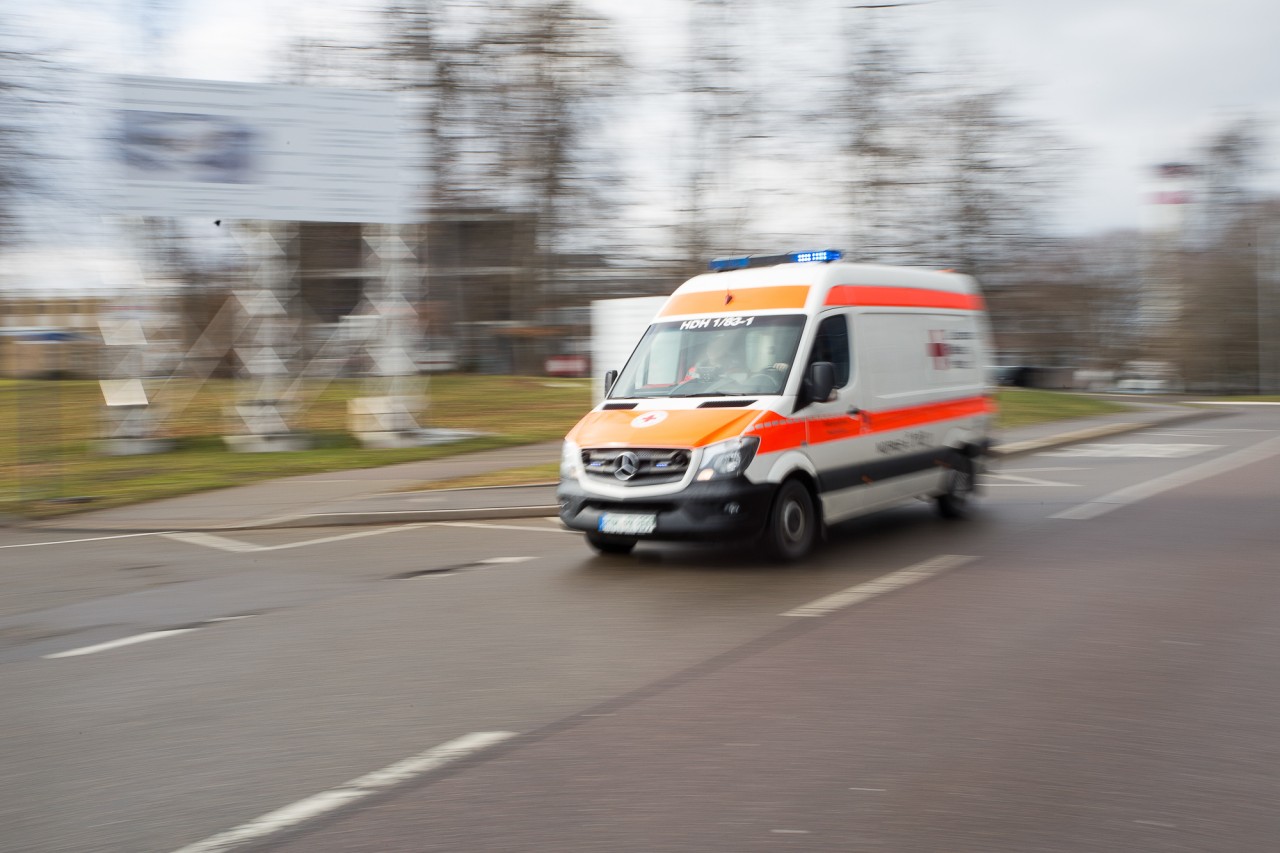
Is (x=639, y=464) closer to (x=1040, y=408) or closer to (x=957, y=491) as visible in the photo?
(x=957, y=491)

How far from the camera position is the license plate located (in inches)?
346

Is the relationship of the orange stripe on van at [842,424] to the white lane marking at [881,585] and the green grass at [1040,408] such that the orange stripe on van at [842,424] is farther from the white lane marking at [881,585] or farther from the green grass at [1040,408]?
the green grass at [1040,408]

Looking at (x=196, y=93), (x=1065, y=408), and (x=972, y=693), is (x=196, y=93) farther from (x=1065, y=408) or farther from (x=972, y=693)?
(x=1065, y=408)

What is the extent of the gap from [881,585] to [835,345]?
2.35 m

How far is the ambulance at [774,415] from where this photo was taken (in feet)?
28.5

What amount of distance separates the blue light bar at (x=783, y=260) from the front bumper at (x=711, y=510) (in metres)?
2.46

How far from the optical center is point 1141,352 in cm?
6544

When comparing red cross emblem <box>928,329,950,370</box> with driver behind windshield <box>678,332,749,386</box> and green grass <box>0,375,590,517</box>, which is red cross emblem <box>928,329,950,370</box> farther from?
green grass <box>0,375,590,517</box>

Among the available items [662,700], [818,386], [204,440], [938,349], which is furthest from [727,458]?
[204,440]

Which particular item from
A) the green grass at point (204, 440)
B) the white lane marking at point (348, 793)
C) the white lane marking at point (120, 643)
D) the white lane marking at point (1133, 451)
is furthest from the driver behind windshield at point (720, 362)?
the white lane marking at point (1133, 451)

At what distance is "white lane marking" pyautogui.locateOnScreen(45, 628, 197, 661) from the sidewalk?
18.1 ft

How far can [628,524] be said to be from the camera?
350 inches

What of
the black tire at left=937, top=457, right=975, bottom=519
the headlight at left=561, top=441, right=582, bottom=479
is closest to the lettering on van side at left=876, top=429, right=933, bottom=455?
the black tire at left=937, top=457, right=975, bottom=519

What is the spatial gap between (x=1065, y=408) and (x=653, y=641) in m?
25.9
